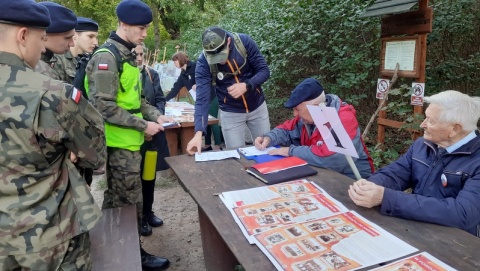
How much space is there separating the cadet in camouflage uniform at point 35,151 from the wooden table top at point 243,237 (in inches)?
21.5

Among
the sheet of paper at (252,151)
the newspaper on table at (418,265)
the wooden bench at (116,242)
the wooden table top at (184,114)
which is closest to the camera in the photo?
the newspaper on table at (418,265)

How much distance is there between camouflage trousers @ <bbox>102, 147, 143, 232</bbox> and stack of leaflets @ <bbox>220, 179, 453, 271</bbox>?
0.94 meters

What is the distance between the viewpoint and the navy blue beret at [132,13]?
87.4 inches

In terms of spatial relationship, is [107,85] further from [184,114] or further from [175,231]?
[184,114]

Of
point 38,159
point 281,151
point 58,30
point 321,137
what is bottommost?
point 281,151

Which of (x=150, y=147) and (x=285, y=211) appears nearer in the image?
(x=285, y=211)

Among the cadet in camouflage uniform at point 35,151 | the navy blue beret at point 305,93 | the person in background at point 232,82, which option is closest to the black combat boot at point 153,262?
the person in background at point 232,82

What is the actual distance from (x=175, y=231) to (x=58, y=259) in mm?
2023

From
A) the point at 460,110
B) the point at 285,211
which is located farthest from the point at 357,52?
the point at 285,211

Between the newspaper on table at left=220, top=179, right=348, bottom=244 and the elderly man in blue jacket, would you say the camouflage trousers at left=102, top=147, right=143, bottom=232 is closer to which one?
the newspaper on table at left=220, top=179, right=348, bottom=244

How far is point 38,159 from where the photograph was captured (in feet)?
4.09

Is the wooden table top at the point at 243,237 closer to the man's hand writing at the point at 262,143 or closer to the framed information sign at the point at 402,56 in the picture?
the man's hand writing at the point at 262,143

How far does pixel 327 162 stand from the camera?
83.8 inches

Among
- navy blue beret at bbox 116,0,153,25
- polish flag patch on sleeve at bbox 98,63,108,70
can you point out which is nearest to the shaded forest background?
navy blue beret at bbox 116,0,153,25
